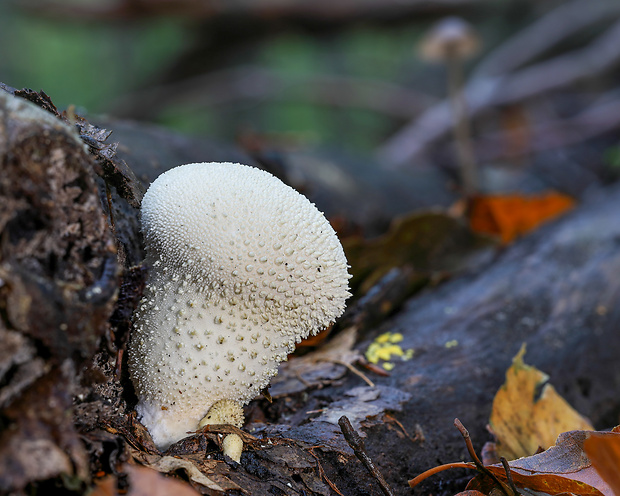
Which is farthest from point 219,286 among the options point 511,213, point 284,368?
point 511,213

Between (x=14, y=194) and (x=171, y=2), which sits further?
(x=171, y=2)

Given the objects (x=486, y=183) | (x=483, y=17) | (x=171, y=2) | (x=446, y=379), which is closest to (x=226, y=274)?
(x=446, y=379)

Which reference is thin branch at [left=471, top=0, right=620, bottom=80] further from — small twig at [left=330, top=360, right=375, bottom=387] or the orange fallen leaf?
small twig at [left=330, top=360, right=375, bottom=387]

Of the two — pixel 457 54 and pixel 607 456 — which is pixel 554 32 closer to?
pixel 457 54

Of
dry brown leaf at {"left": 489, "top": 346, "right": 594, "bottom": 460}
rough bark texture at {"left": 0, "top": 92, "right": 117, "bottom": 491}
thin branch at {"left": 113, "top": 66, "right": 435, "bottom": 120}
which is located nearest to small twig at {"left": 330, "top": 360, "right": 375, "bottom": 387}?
dry brown leaf at {"left": 489, "top": 346, "right": 594, "bottom": 460}

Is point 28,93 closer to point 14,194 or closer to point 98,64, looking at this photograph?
point 14,194

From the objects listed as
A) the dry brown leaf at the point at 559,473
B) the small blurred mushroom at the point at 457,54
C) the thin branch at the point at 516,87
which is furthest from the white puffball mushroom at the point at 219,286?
the thin branch at the point at 516,87

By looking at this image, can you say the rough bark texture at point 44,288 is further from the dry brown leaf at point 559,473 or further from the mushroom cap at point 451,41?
the mushroom cap at point 451,41
